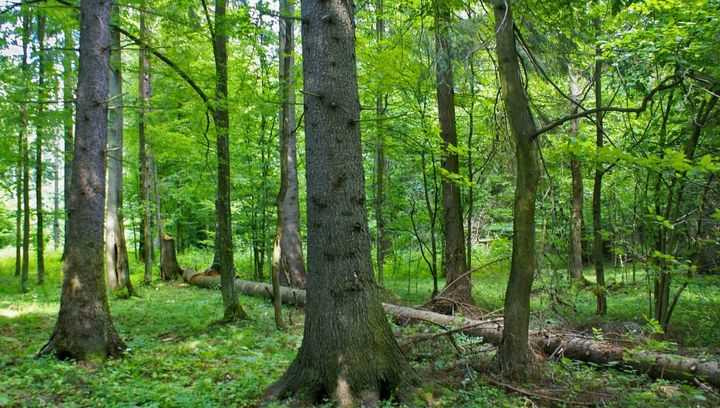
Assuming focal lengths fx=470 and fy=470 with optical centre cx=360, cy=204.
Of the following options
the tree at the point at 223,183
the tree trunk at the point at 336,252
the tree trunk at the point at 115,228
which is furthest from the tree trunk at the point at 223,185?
Result: the tree trunk at the point at 115,228

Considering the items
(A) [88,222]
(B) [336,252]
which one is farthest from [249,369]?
(A) [88,222]

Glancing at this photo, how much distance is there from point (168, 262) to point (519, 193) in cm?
1332

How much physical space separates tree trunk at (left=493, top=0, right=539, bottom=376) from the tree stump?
12893 mm

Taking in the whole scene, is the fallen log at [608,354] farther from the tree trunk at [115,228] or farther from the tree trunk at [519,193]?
the tree trunk at [115,228]

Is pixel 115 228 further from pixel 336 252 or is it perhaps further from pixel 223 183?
pixel 336 252

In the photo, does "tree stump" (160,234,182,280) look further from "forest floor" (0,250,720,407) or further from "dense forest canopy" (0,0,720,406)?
"forest floor" (0,250,720,407)

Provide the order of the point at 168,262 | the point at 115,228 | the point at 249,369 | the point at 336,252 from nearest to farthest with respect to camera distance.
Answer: the point at 336,252 → the point at 249,369 → the point at 115,228 → the point at 168,262

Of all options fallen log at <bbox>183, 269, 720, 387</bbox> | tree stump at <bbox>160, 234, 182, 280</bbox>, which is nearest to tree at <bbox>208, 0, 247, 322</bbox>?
fallen log at <bbox>183, 269, 720, 387</bbox>

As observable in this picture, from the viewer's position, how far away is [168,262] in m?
15.2

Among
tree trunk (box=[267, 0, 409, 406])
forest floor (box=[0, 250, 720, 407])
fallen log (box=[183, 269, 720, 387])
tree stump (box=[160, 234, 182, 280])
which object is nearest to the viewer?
tree trunk (box=[267, 0, 409, 406])

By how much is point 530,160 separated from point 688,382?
3.10 metres

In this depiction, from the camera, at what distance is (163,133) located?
15.0 metres

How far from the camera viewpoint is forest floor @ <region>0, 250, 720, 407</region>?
427 cm

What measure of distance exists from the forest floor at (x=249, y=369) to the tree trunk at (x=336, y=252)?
51cm
